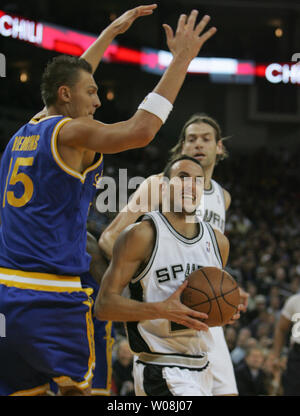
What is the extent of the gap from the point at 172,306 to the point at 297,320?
2.93m

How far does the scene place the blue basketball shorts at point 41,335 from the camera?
2.61 m

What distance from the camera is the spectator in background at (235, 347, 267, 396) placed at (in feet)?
22.5

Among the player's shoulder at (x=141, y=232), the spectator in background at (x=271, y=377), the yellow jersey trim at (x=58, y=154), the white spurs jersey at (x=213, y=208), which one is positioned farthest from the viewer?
the spectator in background at (x=271, y=377)

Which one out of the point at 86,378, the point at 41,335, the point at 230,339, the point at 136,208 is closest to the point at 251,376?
the point at 230,339

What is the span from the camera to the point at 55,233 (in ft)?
8.80

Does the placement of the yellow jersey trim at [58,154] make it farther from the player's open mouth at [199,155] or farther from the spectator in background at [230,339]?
the spectator in background at [230,339]

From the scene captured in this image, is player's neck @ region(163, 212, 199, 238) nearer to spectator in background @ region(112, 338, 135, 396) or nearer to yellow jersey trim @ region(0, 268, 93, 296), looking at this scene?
yellow jersey trim @ region(0, 268, 93, 296)

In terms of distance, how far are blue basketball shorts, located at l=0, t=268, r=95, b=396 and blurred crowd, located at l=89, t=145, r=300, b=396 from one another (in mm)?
2969

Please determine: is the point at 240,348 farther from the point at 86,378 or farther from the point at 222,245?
the point at 86,378

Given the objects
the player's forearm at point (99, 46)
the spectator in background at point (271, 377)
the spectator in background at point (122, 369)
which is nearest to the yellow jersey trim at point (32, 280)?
the player's forearm at point (99, 46)

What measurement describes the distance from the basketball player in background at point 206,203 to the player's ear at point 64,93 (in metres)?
0.97

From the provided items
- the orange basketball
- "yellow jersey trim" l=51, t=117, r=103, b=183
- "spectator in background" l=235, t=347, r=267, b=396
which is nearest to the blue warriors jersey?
"yellow jersey trim" l=51, t=117, r=103, b=183

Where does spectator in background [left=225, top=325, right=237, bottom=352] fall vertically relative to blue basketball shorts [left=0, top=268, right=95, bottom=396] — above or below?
below

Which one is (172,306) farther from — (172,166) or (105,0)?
(105,0)
